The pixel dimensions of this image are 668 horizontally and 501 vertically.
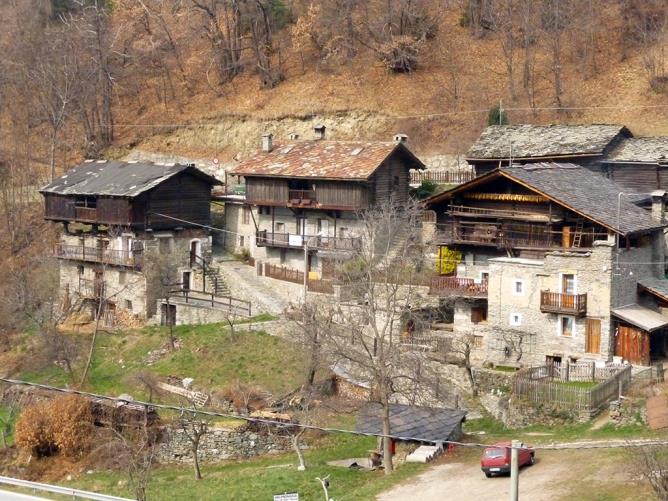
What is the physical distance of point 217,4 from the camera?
3501 inches

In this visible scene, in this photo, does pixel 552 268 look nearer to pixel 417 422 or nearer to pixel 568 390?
pixel 568 390

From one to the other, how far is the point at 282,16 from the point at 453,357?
46652 mm

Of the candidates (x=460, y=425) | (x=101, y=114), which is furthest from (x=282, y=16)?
(x=460, y=425)

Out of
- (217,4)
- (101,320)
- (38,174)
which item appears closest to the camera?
(101,320)

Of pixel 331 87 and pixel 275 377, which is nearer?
pixel 275 377

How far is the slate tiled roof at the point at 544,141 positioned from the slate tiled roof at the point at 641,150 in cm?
71

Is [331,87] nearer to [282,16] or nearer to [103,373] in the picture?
[282,16]

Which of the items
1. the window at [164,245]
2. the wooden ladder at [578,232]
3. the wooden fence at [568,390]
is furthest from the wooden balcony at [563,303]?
the window at [164,245]

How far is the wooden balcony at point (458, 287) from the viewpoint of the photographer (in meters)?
47.3

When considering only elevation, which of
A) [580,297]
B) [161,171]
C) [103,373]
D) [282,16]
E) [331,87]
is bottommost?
[103,373]

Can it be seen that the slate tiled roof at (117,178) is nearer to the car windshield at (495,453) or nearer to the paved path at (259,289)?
the paved path at (259,289)

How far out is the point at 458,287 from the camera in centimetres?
4784

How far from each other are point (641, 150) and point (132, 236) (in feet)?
82.9

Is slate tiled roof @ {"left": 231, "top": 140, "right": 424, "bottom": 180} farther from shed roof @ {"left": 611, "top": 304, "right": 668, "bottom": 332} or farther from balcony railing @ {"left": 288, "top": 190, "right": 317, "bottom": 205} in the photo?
shed roof @ {"left": 611, "top": 304, "right": 668, "bottom": 332}
